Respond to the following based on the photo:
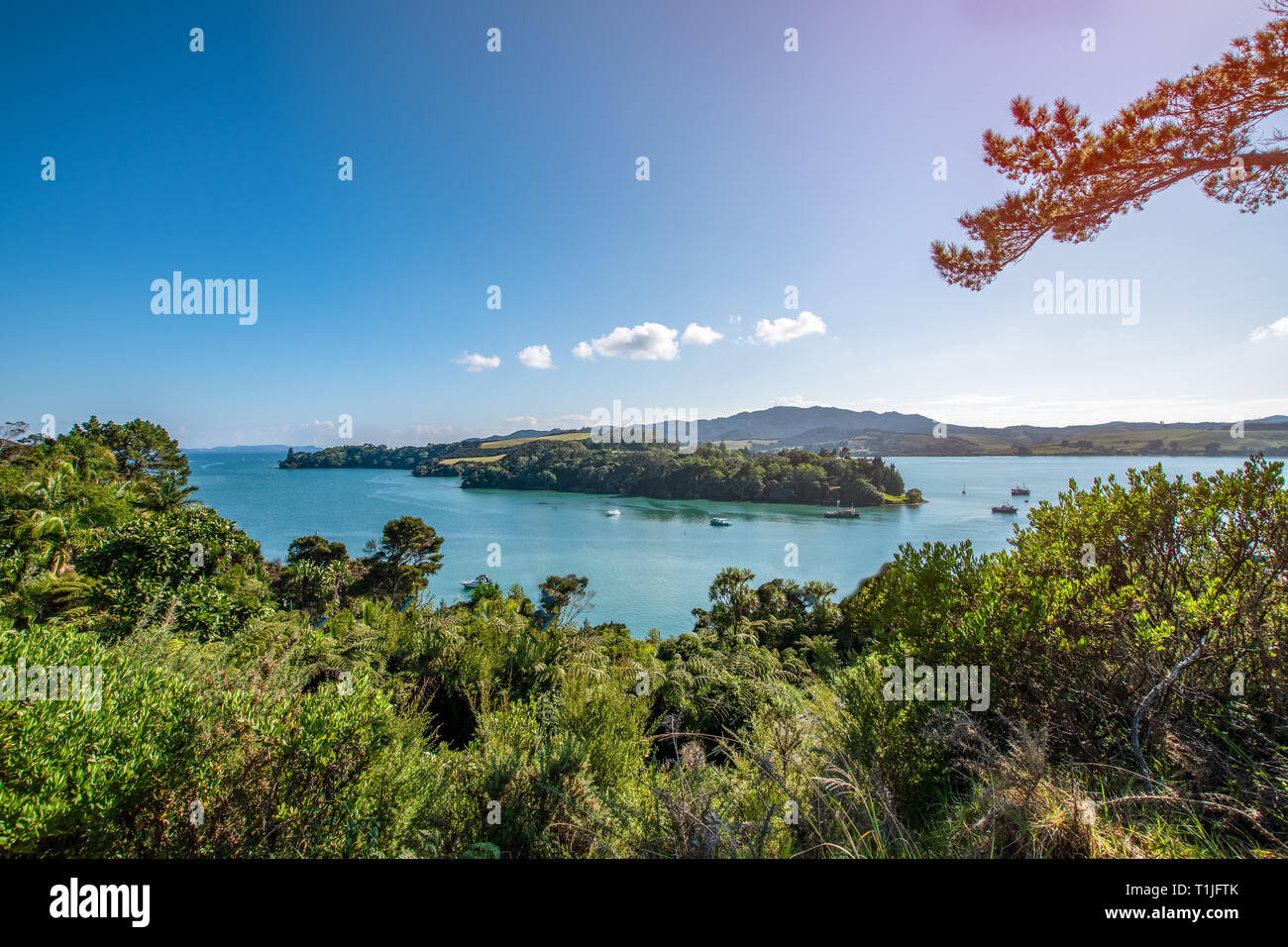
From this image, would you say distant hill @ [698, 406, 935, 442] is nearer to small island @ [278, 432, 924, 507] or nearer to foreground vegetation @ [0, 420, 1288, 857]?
small island @ [278, 432, 924, 507]

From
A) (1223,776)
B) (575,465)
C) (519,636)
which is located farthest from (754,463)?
(1223,776)

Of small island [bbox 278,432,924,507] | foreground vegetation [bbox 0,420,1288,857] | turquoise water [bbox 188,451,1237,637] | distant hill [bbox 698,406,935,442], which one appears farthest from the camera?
distant hill [bbox 698,406,935,442]

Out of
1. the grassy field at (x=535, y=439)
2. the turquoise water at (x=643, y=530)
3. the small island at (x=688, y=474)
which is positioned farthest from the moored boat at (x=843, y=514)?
the grassy field at (x=535, y=439)

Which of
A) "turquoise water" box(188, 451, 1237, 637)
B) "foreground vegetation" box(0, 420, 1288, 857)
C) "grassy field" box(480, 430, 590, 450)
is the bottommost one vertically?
"turquoise water" box(188, 451, 1237, 637)

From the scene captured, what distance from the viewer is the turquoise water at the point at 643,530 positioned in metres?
33.0

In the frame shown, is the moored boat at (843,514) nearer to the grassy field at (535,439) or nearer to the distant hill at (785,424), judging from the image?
the distant hill at (785,424)

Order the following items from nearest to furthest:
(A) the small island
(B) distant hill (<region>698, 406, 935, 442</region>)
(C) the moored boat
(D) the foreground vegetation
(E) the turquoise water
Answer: (D) the foreground vegetation
(E) the turquoise water
(C) the moored boat
(A) the small island
(B) distant hill (<region>698, 406, 935, 442</region>)

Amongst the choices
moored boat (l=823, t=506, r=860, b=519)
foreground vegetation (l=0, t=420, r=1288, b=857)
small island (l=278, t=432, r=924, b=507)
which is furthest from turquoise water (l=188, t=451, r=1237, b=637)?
foreground vegetation (l=0, t=420, r=1288, b=857)

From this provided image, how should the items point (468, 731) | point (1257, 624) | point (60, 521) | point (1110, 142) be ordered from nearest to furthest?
point (1257, 624)
point (1110, 142)
point (468, 731)
point (60, 521)

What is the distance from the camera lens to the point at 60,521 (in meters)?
12.5

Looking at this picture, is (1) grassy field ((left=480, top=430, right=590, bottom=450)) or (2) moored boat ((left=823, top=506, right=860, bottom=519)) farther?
(1) grassy field ((left=480, top=430, right=590, bottom=450))

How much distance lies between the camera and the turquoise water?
3297 centimetres
